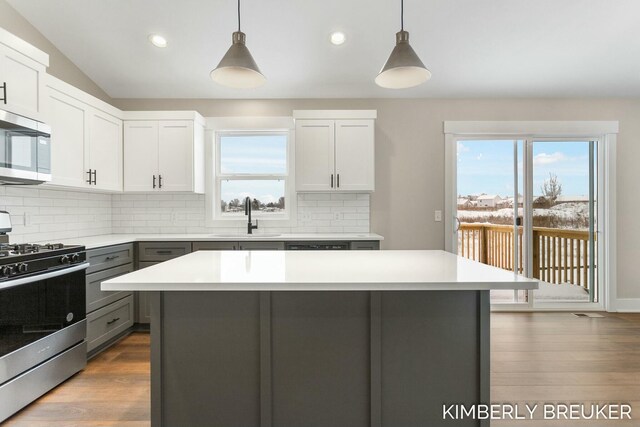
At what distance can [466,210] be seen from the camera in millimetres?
4047

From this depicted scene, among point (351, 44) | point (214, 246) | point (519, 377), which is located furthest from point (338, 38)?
point (519, 377)

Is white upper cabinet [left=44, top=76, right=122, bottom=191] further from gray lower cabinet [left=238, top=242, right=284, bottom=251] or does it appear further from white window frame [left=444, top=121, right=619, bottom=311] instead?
white window frame [left=444, top=121, right=619, bottom=311]

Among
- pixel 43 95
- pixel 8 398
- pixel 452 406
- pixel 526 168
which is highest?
pixel 43 95

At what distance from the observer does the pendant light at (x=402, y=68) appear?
178 cm

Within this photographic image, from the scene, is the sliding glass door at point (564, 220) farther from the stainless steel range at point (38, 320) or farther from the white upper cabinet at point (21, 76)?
the white upper cabinet at point (21, 76)

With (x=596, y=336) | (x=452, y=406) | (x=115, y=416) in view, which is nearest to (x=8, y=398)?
(x=115, y=416)

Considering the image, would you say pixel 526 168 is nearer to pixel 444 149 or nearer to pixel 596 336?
pixel 444 149

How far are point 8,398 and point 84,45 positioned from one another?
2974 millimetres

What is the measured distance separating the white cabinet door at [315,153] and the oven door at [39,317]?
209 centimetres

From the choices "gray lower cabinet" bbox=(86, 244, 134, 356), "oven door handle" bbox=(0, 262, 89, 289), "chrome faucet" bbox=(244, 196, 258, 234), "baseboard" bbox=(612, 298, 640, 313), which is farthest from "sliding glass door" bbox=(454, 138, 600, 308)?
"oven door handle" bbox=(0, 262, 89, 289)

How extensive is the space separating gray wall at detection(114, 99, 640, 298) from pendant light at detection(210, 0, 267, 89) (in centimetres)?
210

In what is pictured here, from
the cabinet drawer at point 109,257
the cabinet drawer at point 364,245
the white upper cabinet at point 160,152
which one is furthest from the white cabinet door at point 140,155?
the cabinet drawer at point 364,245

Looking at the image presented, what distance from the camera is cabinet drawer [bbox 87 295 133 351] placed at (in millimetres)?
2744

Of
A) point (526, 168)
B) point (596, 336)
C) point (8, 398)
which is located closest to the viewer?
point (8, 398)
